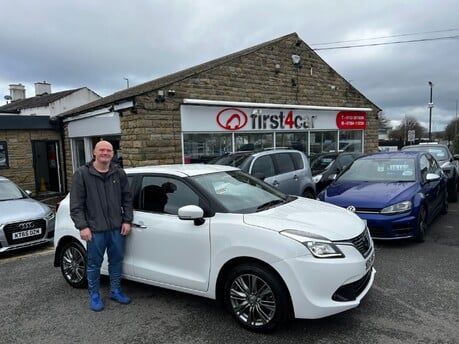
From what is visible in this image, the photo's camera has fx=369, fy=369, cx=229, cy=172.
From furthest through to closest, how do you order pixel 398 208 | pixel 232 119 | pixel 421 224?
pixel 232 119 → pixel 421 224 → pixel 398 208

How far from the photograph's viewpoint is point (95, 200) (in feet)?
12.2

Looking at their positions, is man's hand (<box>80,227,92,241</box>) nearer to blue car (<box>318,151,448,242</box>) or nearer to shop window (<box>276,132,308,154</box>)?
blue car (<box>318,151,448,242</box>)

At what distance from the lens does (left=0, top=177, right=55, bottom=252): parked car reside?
19.9 ft

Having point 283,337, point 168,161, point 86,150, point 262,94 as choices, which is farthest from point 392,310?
point 86,150

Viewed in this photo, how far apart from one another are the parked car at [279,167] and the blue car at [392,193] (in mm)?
1296

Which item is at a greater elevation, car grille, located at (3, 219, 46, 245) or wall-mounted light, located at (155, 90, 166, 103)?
wall-mounted light, located at (155, 90, 166, 103)

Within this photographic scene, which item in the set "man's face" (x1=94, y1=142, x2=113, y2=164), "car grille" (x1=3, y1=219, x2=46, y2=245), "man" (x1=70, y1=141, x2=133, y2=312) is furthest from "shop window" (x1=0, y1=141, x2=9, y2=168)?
"man's face" (x1=94, y1=142, x2=113, y2=164)

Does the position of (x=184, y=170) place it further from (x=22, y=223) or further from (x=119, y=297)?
(x=22, y=223)

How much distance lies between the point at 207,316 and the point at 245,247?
0.95 meters

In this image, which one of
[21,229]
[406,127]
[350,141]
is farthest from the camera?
[406,127]

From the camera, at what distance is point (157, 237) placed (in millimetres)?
3777

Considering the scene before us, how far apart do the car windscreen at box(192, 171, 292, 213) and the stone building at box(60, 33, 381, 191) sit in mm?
5518

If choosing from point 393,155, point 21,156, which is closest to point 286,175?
point 393,155

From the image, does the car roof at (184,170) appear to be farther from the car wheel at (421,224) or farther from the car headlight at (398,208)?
the car wheel at (421,224)
